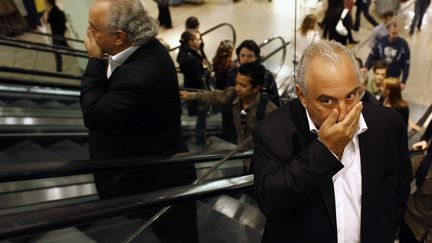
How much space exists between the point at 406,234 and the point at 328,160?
69.0 inches

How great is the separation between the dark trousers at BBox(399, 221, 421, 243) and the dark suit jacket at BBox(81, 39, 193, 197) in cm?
150

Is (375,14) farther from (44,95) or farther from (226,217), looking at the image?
(226,217)

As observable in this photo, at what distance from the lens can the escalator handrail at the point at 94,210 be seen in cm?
A: 122

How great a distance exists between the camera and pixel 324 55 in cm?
130

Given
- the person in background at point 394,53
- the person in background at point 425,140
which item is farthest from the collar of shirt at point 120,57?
the person in background at point 394,53

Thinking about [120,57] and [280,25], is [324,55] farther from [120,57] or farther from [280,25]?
[280,25]

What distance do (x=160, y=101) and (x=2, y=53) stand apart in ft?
15.7

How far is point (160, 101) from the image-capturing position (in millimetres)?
1997

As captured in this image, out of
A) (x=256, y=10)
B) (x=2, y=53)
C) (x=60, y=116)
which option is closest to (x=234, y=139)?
(x=60, y=116)

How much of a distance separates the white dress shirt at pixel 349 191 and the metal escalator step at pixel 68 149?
2393 millimetres

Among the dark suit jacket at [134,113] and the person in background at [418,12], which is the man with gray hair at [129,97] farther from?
the person in background at [418,12]

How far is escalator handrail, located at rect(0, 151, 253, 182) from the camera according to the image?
175cm

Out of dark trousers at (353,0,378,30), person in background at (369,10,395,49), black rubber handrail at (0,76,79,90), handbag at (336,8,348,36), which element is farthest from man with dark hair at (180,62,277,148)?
dark trousers at (353,0,378,30)

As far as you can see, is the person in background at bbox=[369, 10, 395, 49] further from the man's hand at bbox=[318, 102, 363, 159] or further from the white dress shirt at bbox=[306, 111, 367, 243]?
the man's hand at bbox=[318, 102, 363, 159]
